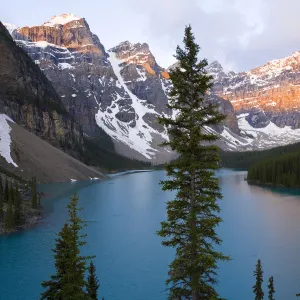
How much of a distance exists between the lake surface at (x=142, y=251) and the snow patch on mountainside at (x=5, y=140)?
39186 mm

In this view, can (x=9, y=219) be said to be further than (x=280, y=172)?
No

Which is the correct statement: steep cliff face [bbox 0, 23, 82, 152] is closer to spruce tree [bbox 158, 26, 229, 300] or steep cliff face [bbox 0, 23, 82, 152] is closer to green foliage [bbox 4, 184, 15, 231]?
green foliage [bbox 4, 184, 15, 231]

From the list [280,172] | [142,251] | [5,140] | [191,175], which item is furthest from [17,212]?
[280,172]

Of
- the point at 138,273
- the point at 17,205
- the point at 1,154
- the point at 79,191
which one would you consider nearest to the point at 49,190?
the point at 79,191

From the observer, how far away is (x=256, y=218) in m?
64.4

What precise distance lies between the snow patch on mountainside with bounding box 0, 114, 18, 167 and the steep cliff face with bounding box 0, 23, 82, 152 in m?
22.1

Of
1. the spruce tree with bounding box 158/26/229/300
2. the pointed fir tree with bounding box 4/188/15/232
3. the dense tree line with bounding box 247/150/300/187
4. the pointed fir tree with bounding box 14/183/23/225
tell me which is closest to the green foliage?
the pointed fir tree with bounding box 4/188/15/232

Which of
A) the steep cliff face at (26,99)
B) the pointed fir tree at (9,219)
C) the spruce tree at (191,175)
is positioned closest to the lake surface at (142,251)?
the pointed fir tree at (9,219)

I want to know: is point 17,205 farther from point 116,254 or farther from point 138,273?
point 138,273

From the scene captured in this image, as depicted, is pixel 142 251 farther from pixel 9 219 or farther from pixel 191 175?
pixel 191 175

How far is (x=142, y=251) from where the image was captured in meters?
43.2

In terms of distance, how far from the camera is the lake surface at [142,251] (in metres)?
31.6

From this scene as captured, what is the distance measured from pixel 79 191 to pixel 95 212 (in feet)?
108

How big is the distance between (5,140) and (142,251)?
86.9 m
